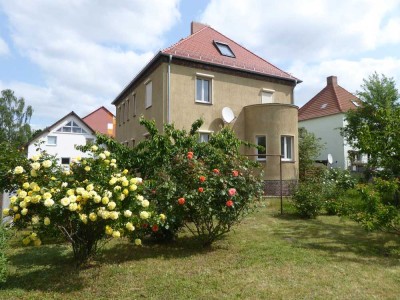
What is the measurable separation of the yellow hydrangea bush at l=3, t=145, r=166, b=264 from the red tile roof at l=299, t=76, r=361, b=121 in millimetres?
25022

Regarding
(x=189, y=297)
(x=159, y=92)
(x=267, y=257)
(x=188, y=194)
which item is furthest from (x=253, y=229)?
(x=159, y=92)

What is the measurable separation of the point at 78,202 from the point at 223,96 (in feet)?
42.5

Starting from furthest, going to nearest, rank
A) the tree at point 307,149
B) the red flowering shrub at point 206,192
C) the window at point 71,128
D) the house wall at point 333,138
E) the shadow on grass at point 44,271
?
the window at point 71,128 < the house wall at point 333,138 < the tree at point 307,149 < the red flowering shrub at point 206,192 < the shadow on grass at point 44,271

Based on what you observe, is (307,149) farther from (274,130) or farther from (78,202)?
(78,202)

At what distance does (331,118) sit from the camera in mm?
26656

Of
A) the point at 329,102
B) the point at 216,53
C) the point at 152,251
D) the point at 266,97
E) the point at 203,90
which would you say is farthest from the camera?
the point at 329,102

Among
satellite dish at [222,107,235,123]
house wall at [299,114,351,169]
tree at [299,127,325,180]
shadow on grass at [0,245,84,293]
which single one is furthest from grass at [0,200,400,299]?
house wall at [299,114,351,169]

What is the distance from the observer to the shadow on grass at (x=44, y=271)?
166 inches

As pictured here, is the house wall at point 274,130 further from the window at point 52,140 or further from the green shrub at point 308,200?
the window at point 52,140

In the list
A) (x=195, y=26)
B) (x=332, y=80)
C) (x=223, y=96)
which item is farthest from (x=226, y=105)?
(x=332, y=80)

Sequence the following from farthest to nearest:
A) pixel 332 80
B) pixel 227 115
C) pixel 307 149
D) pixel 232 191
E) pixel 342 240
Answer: pixel 332 80 → pixel 307 149 → pixel 227 115 → pixel 342 240 → pixel 232 191

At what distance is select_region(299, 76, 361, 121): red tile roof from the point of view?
87.6 feet

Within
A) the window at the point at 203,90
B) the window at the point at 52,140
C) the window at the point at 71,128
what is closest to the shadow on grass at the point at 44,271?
the window at the point at 203,90

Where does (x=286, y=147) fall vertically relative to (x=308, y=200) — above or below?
above
